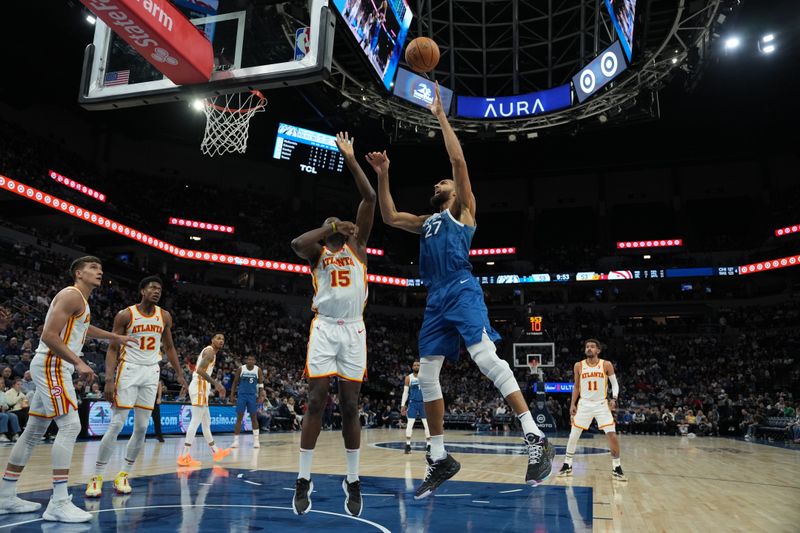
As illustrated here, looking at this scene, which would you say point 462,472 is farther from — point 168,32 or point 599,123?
point 599,123

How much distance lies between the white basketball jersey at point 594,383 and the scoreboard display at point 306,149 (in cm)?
2092

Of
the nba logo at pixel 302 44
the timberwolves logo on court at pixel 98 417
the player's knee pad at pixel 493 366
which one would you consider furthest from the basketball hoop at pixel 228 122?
the player's knee pad at pixel 493 366

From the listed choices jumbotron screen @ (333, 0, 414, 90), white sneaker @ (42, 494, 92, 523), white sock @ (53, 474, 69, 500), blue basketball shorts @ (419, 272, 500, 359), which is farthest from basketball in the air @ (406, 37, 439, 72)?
jumbotron screen @ (333, 0, 414, 90)

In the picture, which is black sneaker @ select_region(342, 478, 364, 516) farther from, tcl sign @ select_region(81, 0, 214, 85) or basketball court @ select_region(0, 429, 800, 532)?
tcl sign @ select_region(81, 0, 214, 85)

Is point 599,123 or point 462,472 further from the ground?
point 599,123

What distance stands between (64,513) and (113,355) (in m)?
1.91

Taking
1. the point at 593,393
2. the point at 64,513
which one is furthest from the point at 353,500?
the point at 593,393

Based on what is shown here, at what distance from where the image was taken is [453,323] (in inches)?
179

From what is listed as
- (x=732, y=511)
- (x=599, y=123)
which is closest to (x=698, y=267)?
(x=599, y=123)

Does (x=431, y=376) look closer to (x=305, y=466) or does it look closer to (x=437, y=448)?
(x=437, y=448)

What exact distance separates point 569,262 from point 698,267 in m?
7.48

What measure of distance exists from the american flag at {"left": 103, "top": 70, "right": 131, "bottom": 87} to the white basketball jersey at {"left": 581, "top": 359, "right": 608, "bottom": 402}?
7868 millimetres

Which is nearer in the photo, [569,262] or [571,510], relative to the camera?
[571,510]

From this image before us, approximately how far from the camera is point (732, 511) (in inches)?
240
